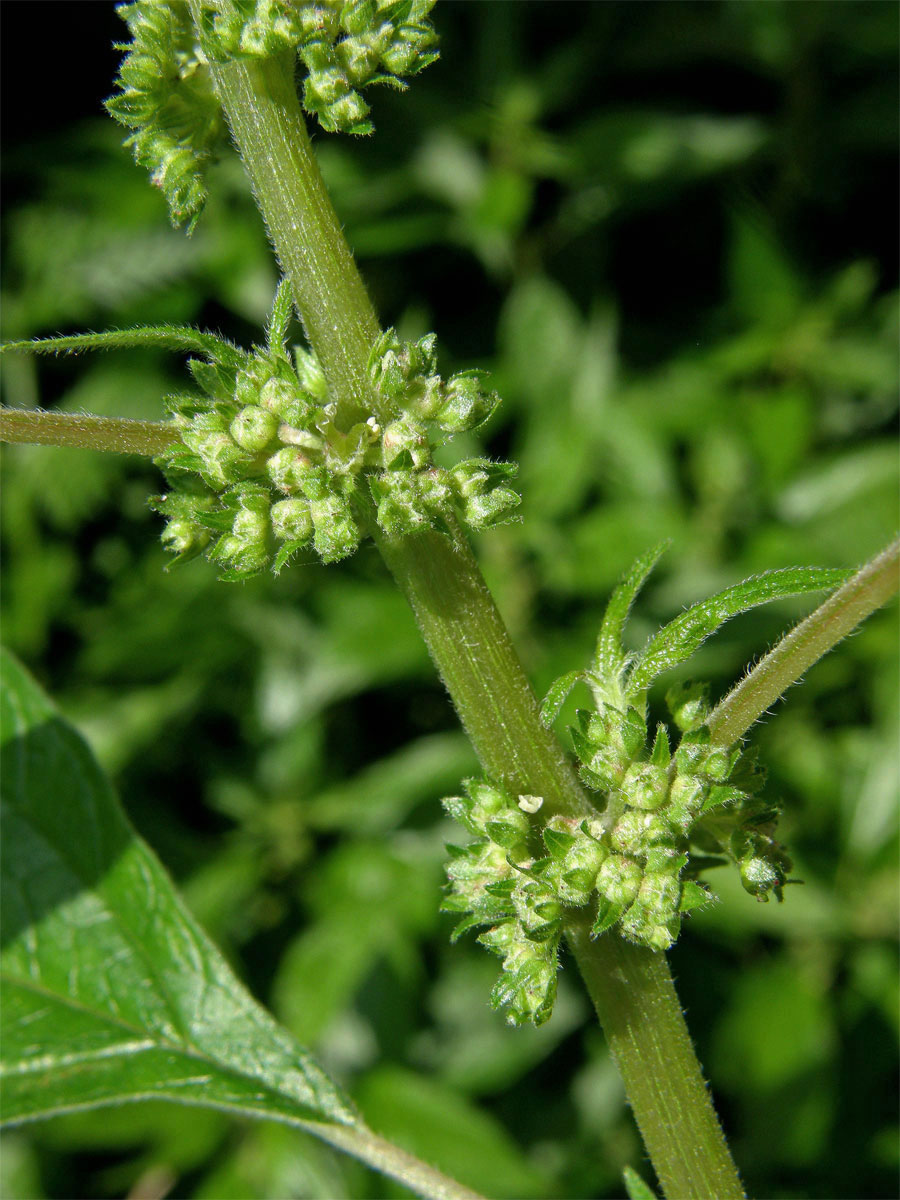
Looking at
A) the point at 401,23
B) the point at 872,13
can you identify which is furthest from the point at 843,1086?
the point at 872,13

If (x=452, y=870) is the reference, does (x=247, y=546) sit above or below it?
above

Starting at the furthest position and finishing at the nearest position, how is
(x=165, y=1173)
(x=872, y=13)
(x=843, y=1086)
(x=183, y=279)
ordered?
(x=872, y=13), (x=183, y=279), (x=843, y=1086), (x=165, y=1173)

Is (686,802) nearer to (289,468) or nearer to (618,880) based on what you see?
(618,880)

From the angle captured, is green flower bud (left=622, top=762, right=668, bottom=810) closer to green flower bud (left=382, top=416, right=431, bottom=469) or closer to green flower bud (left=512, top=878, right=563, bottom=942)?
green flower bud (left=512, top=878, right=563, bottom=942)

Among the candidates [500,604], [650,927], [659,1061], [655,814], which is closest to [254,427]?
[655,814]

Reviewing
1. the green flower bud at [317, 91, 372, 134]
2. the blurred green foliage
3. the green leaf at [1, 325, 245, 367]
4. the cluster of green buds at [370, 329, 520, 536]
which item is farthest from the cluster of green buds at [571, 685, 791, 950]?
the blurred green foliage

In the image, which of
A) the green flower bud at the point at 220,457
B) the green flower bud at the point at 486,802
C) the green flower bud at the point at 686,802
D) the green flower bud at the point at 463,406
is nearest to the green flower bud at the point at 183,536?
the green flower bud at the point at 220,457

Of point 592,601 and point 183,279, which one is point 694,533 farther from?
point 183,279
